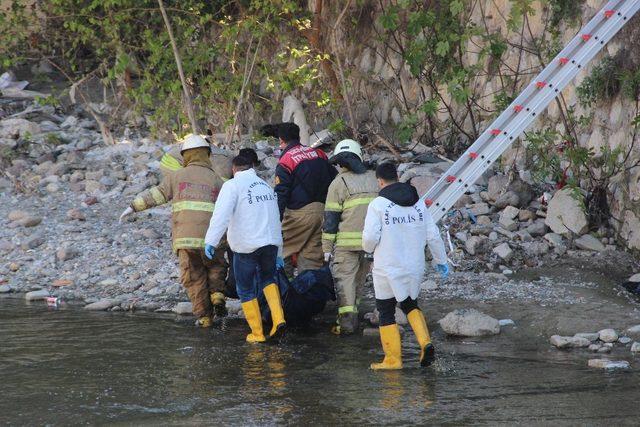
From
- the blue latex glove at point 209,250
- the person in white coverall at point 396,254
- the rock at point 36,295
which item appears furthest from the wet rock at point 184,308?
the person in white coverall at point 396,254

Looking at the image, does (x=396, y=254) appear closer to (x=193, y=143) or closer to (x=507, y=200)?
(x=193, y=143)

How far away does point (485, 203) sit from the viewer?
1196 centimetres

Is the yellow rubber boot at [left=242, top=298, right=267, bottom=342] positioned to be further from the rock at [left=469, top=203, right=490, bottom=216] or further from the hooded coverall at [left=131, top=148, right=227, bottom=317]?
the rock at [left=469, top=203, right=490, bottom=216]

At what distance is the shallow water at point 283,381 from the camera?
21.4 ft

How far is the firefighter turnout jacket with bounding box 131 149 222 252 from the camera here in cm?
942

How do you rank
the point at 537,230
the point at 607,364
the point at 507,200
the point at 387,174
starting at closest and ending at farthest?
the point at 607,364 < the point at 387,174 < the point at 537,230 < the point at 507,200

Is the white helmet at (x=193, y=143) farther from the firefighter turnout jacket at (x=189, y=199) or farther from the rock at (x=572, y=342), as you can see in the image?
the rock at (x=572, y=342)

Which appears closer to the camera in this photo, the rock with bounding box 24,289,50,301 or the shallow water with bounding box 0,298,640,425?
the shallow water with bounding box 0,298,640,425

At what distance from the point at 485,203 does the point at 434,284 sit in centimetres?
213

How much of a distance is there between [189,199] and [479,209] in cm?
389

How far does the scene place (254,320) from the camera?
29.2 feet

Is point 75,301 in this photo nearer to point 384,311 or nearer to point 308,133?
point 384,311

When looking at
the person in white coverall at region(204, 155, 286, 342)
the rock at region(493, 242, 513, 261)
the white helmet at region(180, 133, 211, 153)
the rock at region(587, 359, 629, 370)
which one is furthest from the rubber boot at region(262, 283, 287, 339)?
the rock at region(493, 242, 513, 261)

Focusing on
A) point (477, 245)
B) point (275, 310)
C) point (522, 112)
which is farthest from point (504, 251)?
point (275, 310)
